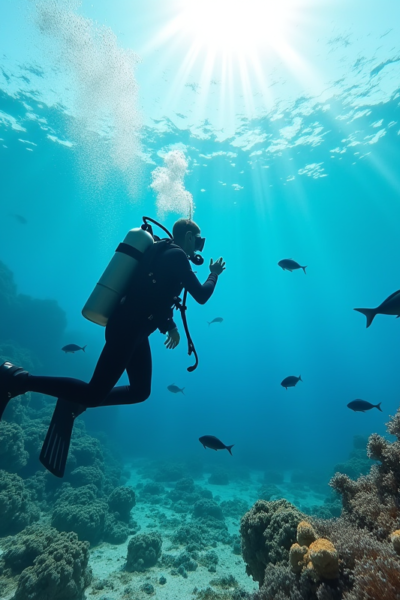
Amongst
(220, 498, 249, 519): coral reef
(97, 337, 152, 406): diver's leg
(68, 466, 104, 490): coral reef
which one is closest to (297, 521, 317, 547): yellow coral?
(97, 337, 152, 406): diver's leg

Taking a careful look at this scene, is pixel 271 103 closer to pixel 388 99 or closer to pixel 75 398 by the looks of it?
pixel 388 99

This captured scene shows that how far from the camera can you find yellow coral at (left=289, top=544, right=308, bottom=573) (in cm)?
284

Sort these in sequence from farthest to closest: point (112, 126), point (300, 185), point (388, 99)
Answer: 1. point (300, 185)
2. point (112, 126)
3. point (388, 99)

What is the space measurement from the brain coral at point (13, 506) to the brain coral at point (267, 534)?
8180mm

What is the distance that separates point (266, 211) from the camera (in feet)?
145

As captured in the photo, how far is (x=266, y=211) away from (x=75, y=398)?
4537 centimetres

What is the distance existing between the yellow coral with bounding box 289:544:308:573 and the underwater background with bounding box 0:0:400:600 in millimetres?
593

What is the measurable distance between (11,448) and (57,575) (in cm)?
736

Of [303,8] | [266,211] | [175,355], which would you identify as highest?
[175,355]

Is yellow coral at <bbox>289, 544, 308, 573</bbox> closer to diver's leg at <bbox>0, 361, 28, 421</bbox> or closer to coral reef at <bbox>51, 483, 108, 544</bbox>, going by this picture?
diver's leg at <bbox>0, 361, 28, 421</bbox>

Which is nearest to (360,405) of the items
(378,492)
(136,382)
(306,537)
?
(378,492)

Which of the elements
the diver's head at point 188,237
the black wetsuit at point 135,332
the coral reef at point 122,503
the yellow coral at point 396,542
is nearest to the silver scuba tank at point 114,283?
the black wetsuit at point 135,332

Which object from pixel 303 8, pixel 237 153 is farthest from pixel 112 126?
pixel 303 8

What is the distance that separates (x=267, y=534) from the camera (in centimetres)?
445
